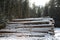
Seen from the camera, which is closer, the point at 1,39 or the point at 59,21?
the point at 1,39

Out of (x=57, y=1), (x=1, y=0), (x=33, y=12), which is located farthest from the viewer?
(x=57, y=1)

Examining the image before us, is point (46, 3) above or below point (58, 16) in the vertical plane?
above

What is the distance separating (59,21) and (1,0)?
463 inches

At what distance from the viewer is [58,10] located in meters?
15.8

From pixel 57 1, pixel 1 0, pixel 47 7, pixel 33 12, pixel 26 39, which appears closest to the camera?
pixel 26 39

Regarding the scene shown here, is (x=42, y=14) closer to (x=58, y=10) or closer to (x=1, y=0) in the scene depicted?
(x=58, y=10)

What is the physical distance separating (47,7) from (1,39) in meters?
12.7

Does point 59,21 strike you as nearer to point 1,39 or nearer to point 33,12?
point 33,12

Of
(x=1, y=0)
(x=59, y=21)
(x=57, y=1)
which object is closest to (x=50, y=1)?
(x=57, y=1)

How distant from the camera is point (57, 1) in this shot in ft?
51.7

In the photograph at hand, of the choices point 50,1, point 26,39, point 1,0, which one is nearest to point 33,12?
point 50,1

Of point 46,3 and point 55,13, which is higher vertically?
point 46,3

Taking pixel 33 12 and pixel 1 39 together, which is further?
pixel 33 12

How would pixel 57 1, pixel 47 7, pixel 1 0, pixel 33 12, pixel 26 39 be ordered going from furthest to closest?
1. pixel 57 1
2. pixel 47 7
3. pixel 33 12
4. pixel 1 0
5. pixel 26 39
